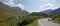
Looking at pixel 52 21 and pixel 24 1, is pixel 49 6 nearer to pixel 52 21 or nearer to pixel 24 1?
pixel 52 21

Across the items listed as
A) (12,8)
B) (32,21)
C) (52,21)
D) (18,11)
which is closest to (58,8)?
(52,21)

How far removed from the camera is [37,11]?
8.88 ft

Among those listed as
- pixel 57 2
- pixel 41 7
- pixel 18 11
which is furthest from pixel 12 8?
pixel 57 2

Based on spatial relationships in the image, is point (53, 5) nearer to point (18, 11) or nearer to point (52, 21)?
point (52, 21)

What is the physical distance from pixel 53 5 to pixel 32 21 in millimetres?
731

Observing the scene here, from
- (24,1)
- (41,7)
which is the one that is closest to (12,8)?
(24,1)

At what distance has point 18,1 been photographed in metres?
2.77

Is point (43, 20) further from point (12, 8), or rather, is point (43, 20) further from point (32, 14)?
point (12, 8)

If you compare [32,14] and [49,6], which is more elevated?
[49,6]

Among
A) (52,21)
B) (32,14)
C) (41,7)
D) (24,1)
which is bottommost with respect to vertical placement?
(52,21)

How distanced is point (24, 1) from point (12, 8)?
1.29 ft

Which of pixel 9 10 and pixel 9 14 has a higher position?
pixel 9 10

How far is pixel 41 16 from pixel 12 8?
2.75ft

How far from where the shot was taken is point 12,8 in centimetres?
269
